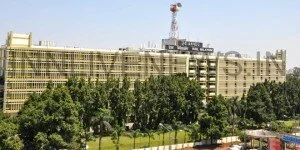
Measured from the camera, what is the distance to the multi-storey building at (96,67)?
10169cm

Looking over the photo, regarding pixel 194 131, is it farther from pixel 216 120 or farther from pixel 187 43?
pixel 187 43

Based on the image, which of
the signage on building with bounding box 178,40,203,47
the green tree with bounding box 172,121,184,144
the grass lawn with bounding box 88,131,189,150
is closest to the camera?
the grass lawn with bounding box 88,131,189,150

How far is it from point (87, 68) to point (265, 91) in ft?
183

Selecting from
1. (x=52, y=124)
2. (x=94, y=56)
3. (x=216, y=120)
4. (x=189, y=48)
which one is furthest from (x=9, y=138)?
(x=189, y=48)

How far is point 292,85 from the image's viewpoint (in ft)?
482

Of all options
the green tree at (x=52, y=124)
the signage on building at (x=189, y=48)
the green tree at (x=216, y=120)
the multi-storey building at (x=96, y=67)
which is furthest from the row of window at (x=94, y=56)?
the green tree at (x=216, y=120)

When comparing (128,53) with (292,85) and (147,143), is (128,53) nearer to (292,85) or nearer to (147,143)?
(147,143)

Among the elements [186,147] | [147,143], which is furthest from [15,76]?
[186,147]

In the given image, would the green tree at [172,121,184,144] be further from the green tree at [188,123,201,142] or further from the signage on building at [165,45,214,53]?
the signage on building at [165,45,214,53]

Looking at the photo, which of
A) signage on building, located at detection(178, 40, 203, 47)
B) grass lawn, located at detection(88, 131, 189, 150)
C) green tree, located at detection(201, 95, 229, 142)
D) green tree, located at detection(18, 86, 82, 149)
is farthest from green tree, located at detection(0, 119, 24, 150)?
signage on building, located at detection(178, 40, 203, 47)

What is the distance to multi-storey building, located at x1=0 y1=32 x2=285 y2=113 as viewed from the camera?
102 meters

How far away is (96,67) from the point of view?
11719 centimetres

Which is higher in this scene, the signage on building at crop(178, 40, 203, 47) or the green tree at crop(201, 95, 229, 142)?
the signage on building at crop(178, 40, 203, 47)

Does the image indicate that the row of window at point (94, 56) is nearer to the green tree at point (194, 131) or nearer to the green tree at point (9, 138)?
the green tree at point (194, 131)
